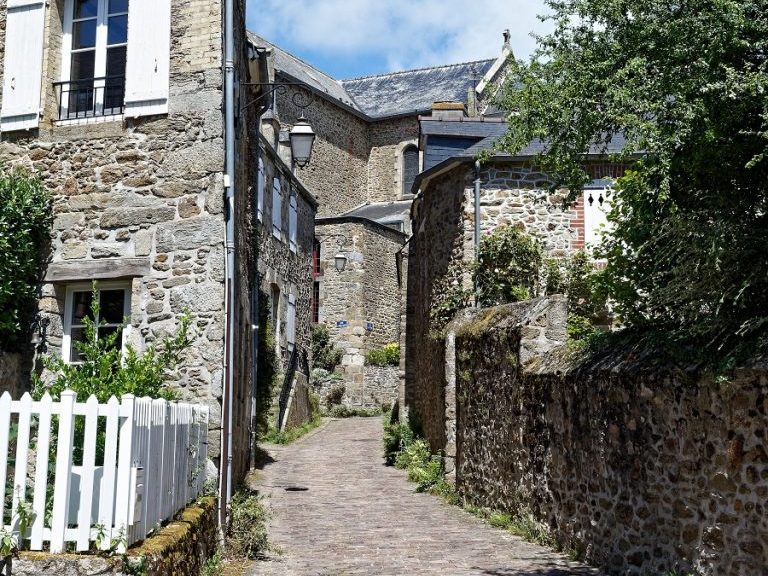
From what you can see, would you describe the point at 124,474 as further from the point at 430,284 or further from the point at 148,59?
the point at 430,284

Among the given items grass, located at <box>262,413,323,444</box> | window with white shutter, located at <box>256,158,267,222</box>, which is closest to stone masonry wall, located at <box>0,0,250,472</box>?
window with white shutter, located at <box>256,158,267,222</box>

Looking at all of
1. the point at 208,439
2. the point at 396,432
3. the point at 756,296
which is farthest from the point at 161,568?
the point at 396,432

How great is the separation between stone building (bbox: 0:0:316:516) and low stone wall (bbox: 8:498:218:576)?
6.36 ft

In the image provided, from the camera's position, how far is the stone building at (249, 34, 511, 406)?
92.7ft

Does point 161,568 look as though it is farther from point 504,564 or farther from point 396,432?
point 396,432

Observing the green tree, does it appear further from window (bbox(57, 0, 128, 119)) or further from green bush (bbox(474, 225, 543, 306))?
green bush (bbox(474, 225, 543, 306))

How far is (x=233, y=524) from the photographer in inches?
330

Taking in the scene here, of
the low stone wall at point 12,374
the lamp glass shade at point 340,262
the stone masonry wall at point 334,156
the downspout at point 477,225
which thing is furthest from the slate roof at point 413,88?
the low stone wall at point 12,374

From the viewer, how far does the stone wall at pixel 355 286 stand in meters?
28.1

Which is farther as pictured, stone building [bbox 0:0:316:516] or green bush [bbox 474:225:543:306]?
green bush [bbox 474:225:543:306]

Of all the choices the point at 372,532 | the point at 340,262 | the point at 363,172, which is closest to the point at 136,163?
the point at 372,532

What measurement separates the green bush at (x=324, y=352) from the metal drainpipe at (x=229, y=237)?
18455mm

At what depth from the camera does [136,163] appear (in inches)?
347

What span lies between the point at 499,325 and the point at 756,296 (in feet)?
16.2
